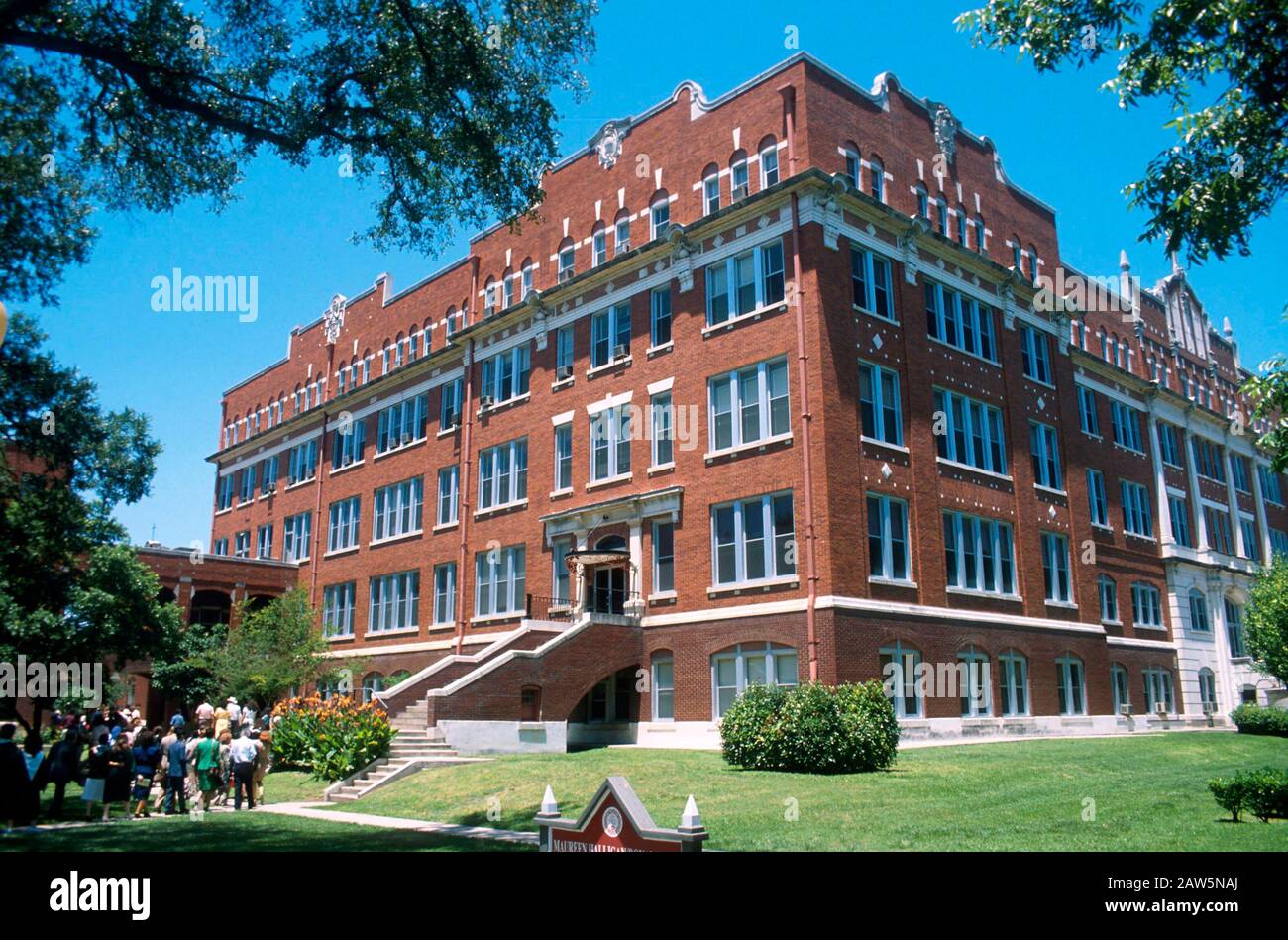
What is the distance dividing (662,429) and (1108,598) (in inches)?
829

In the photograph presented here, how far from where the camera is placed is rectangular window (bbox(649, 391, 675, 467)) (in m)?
Result: 32.3

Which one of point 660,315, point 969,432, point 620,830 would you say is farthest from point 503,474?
point 620,830

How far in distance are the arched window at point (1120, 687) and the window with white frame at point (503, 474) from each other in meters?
23.7

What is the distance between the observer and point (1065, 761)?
910 inches

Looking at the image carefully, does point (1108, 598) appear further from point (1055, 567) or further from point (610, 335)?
point (610, 335)

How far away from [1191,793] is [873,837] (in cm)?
776

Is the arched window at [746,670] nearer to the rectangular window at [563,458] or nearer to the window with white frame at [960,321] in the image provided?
the rectangular window at [563,458]

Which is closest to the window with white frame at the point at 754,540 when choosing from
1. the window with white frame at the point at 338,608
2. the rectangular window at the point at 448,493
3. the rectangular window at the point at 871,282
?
the rectangular window at the point at 871,282

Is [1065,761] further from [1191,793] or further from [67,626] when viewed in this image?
[67,626]

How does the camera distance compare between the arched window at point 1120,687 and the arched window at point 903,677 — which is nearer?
the arched window at point 903,677

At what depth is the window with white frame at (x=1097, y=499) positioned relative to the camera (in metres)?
41.4
